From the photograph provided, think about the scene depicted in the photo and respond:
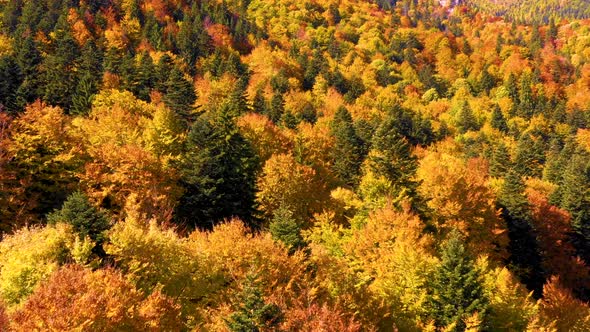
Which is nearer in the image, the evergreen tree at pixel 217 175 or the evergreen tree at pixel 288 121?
the evergreen tree at pixel 217 175

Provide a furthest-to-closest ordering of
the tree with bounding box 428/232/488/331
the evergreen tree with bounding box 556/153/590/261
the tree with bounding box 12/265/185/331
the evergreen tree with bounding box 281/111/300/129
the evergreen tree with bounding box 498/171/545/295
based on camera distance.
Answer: the evergreen tree with bounding box 281/111/300/129
the evergreen tree with bounding box 556/153/590/261
the evergreen tree with bounding box 498/171/545/295
the tree with bounding box 428/232/488/331
the tree with bounding box 12/265/185/331

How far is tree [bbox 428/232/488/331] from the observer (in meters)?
31.5

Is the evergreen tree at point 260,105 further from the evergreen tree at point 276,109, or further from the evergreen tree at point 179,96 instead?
the evergreen tree at point 179,96

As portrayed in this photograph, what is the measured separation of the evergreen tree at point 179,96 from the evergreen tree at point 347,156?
2320cm

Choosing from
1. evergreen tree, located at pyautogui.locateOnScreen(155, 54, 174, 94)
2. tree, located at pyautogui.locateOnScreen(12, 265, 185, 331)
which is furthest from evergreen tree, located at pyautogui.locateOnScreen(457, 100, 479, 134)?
tree, located at pyautogui.locateOnScreen(12, 265, 185, 331)

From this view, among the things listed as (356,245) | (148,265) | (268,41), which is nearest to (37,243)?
(148,265)

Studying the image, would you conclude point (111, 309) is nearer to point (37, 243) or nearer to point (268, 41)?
point (37, 243)

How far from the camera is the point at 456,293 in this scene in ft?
104

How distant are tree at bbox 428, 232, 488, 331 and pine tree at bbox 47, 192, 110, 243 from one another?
22.6 meters

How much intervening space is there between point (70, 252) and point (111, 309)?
8.08 metres

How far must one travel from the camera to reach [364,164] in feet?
212

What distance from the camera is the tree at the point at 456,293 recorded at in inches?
1241

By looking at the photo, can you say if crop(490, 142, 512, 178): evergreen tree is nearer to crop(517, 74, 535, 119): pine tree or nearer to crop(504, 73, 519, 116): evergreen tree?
crop(517, 74, 535, 119): pine tree

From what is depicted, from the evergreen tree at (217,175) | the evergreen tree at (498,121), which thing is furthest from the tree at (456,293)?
the evergreen tree at (498,121)
